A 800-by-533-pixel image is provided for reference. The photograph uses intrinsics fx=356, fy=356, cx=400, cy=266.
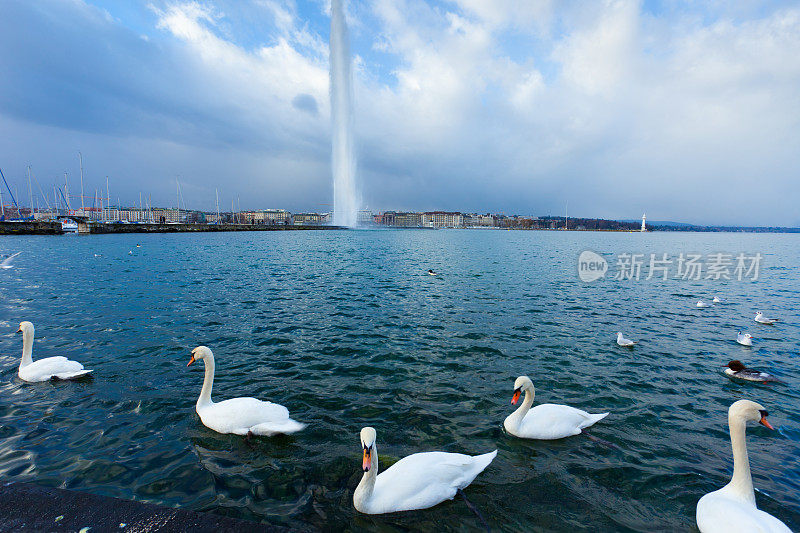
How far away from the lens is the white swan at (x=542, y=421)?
6.53 m

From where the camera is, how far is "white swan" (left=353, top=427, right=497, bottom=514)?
4707 millimetres

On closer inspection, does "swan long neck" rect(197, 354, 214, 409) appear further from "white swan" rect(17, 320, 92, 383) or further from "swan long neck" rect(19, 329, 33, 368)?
"swan long neck" rect(19, 329, 33, 368)

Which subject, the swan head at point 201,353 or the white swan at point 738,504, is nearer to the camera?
the white swan at point 738,504

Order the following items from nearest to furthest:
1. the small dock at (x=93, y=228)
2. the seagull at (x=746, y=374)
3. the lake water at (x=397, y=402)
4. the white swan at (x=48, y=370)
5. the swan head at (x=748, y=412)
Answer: the swan head at (x=748, y=412)
the lake water at (x=397, y=402)
the white swan at (x=48, y=370)
the seagull at (x=746, y=374)
the small dock at (x=93, y=228)

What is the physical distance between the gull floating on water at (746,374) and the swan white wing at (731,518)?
21.1ft

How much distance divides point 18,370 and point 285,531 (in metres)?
10.1

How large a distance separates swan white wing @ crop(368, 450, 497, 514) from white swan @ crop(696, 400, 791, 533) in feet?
9.12

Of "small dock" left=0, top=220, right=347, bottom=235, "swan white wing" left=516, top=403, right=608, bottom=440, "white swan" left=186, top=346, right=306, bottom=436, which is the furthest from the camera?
"small dock" left=0, top=220, right=347, bottom=235

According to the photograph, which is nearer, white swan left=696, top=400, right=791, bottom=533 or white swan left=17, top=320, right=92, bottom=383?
white swan left=696, top=400, right=791, bottom=533

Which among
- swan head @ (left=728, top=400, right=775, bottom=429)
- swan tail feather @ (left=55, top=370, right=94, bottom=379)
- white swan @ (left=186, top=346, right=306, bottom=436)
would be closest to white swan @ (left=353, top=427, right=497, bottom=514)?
white swan @ (left=186, top=346, right=306, bottom=436)

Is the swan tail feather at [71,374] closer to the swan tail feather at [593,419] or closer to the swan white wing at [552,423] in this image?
the swan white wing at [552,423]

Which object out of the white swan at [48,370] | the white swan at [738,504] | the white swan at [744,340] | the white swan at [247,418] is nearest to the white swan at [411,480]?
the white swan at [247,418]

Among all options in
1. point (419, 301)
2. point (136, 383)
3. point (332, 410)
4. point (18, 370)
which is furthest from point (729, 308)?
point (18, 370)

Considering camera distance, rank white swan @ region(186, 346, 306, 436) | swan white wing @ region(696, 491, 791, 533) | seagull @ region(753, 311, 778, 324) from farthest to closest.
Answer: seagull @ region(753, 311, 778, 324) → white swan @ region(186, 346, 306, 436) → swan white wing @ region(696, 491, 791, 533)
